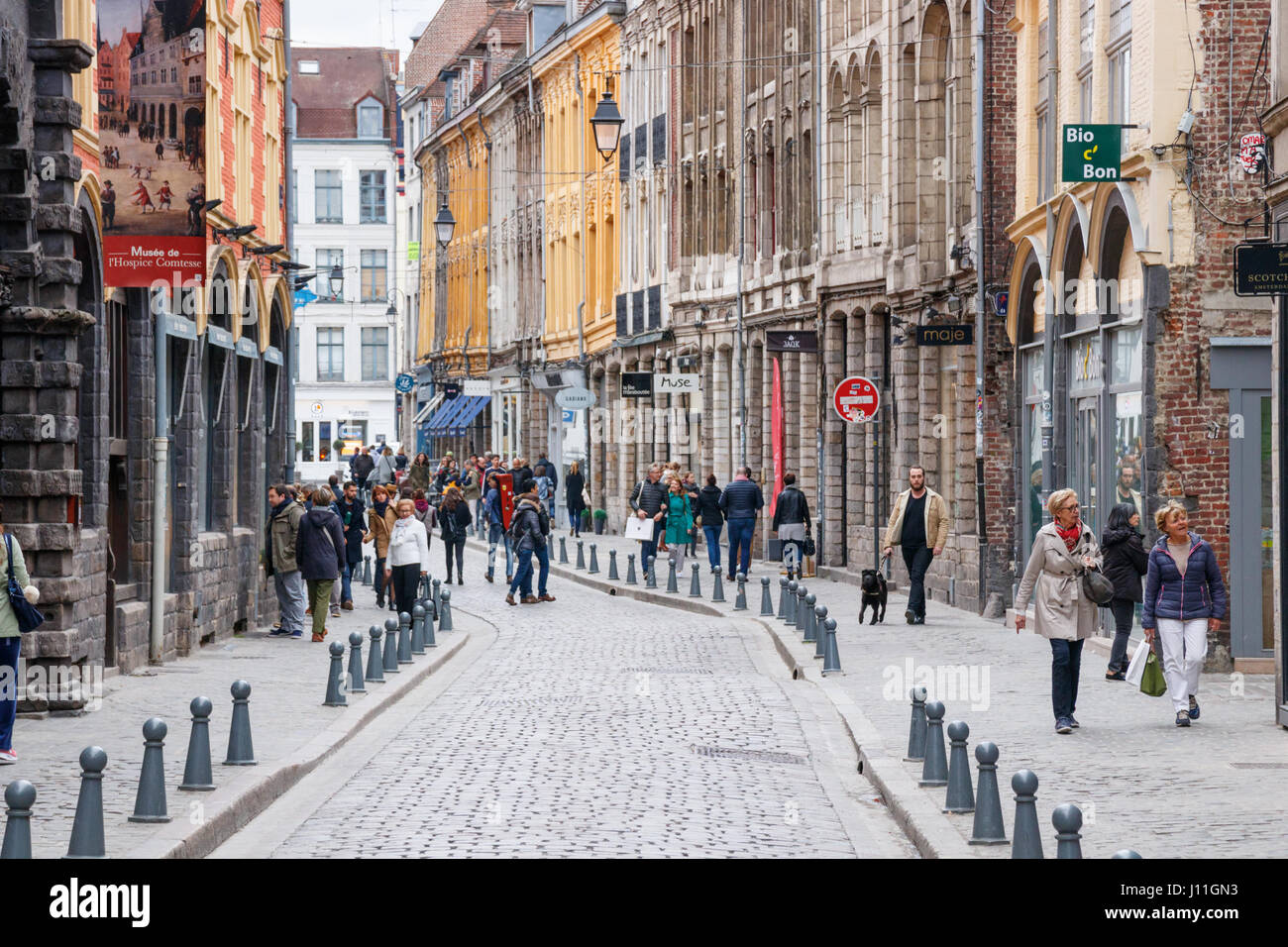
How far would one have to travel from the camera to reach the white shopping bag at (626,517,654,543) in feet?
121

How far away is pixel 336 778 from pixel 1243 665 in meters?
9.46

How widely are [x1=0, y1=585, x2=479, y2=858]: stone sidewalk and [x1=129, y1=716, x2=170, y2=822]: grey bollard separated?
7cm

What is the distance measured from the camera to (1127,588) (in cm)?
1892

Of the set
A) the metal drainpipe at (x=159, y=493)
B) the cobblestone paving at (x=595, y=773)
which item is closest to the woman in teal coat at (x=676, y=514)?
the cobblestone paving at (x=595, y=773)

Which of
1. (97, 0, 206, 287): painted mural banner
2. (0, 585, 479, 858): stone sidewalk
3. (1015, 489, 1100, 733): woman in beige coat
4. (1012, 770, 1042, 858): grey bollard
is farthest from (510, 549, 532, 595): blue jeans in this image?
(1012, 770, 1042, 858): grey bollard

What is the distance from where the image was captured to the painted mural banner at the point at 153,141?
18938mm

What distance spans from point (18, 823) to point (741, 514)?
86.9 feet

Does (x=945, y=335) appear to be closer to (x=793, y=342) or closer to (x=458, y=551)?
(x=793, y=342)

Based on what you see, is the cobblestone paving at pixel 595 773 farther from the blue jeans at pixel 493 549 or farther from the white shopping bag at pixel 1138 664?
the blue jeans at pixel 493 549

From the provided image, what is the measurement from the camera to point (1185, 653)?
52.1 feet

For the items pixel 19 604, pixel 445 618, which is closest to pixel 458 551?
pixel 445 618

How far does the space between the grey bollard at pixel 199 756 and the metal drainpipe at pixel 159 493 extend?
8532 mm

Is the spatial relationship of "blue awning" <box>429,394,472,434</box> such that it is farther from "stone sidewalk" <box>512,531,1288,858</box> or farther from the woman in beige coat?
the woman in beige coat

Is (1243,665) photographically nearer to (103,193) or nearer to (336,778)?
(336,778)
